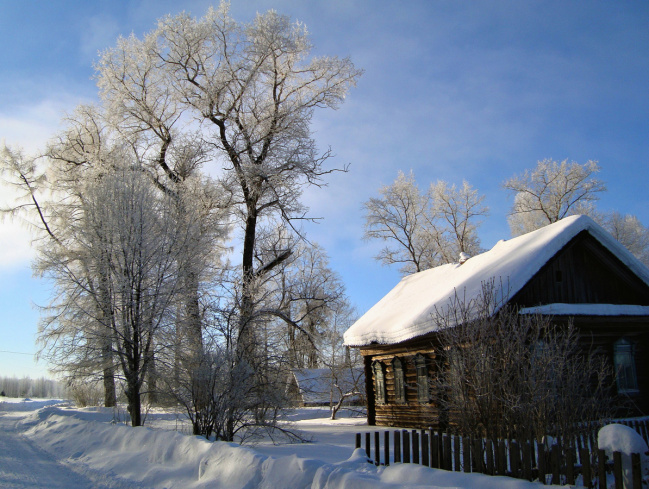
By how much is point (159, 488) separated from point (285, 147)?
16246mm

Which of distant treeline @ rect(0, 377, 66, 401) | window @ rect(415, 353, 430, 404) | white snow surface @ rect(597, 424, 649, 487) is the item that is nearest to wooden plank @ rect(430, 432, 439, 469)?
white snow surface @ rect(597, 424, 649, 487)

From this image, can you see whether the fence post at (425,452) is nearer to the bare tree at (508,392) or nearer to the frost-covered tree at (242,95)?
the bare tree at (508,392)

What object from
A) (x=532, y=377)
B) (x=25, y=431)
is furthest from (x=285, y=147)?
(x=532, y=377)

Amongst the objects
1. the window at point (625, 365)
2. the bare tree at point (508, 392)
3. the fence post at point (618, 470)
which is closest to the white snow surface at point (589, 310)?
the window at point (625, 365)

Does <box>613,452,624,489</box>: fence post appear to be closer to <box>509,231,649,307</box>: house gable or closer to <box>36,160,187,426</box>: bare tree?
<box>509,231,649,307</box>: house gable

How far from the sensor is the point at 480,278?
13.7 m

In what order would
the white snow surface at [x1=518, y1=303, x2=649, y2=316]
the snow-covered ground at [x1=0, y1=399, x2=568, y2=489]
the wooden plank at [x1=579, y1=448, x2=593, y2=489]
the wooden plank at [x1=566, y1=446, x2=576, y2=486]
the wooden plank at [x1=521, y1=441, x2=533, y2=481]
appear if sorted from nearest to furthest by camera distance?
the wooden plank at [x1=579, y1=448, x2=593, y2=489]
the wooden plank at [x1=566, y1=446, x2=576, y2=486]
the snow-covered ground at [x1=0, y1=399, x2=568, y2=489]
the wooden plank at [x1=521, y1=441, x2=533, y2=481]
the white snow surface at [x1=518, y1=303, x2=649, y2=316]

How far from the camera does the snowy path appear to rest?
746 cm

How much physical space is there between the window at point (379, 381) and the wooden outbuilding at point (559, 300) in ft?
3.80

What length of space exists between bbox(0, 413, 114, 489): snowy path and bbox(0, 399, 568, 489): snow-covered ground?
13 millimetres

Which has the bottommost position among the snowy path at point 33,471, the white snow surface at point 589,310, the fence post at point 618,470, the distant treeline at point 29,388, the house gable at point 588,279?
the distant treeline at point 29,388

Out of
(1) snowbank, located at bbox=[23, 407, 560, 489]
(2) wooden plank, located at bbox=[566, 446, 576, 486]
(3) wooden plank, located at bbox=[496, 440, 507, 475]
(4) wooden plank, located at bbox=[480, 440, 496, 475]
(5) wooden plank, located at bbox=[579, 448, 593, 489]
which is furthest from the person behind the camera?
(4) wooden plank, located at bbox=[480, 440, 496, 475]

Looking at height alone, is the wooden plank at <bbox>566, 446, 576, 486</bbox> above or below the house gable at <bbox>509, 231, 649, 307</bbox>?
below

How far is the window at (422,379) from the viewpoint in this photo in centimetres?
1427
